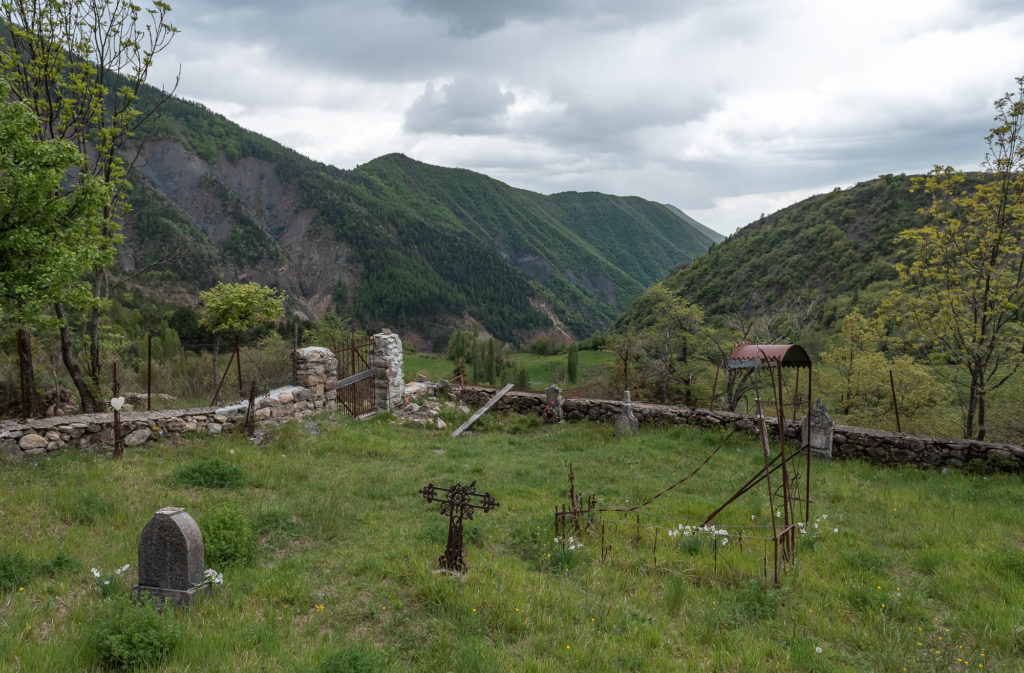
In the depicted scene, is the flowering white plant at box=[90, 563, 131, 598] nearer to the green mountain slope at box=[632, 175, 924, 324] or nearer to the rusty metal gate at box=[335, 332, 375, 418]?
the rusty metal gate at box=[335, 332, 375, 418]

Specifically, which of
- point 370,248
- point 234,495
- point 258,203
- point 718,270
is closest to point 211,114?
point 258,203

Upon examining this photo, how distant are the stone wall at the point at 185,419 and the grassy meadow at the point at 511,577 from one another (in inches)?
16.8

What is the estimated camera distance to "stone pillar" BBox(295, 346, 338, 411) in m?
13.9

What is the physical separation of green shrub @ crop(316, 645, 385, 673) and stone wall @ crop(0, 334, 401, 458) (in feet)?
26.8

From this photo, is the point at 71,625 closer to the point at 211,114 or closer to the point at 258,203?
the point at 258,203

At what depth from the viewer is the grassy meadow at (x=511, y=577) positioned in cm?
438

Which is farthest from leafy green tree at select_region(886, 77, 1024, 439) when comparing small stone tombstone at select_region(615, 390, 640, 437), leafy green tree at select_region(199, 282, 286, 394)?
leafy green tree at select_region(199, 282, 286, 394)

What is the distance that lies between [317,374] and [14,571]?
9.23m

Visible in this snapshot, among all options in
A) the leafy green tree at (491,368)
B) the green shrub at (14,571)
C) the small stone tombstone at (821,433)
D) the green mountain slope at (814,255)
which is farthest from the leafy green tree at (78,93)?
the green mountain slope at (814,255)

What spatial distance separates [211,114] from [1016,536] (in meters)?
189

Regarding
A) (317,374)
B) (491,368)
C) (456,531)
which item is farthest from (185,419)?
(491,368)

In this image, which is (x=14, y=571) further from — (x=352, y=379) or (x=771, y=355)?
(x=352, y=379)

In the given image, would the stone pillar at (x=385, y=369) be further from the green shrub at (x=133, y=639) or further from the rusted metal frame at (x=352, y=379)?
the green shrub at (x=133, y=639)

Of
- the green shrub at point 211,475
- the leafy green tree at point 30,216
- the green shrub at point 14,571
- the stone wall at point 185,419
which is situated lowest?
the green shrub at point 211,475
